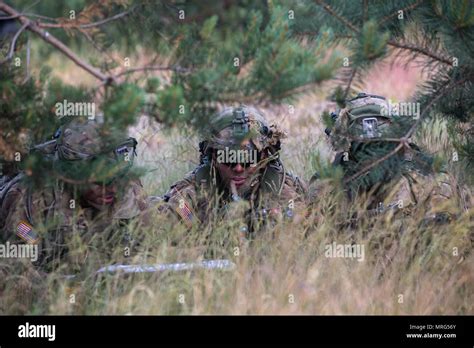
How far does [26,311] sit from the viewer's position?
17.8 feet

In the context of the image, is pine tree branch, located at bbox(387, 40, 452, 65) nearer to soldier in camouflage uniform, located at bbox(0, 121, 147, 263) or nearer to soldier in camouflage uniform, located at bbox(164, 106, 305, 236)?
soldier in camouflage uniform, located at bbox(164, 106, 305, 236)

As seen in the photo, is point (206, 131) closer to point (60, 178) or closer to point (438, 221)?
point (60, 178)

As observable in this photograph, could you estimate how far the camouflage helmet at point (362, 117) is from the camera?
601cm

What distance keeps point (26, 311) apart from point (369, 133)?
101 inches

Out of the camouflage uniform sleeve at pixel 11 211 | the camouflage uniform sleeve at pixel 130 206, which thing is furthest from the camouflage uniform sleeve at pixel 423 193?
the camouflage uniform sleeve at pixel 11 211

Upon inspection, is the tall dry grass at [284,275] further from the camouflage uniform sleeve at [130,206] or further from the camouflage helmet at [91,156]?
the camouflage helmet at [91,156]

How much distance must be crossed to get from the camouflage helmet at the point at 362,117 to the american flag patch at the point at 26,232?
223 cm

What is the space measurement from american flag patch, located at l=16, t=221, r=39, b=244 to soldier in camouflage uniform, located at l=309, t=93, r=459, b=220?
2137 millimetres

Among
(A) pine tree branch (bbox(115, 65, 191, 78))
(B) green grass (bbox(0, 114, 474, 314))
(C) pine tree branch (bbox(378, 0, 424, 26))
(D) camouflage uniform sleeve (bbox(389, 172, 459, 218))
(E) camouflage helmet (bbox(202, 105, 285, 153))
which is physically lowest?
(B) green grass (bbox(0, 114, 474, 314))

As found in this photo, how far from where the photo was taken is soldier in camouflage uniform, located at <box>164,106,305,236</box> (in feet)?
21.2

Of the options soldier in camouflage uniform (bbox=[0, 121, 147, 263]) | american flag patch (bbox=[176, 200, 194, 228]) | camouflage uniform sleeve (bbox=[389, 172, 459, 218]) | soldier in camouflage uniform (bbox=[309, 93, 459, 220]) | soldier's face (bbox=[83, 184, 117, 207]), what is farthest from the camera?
american flag patch (bbox=[176, 200, 194, 228])

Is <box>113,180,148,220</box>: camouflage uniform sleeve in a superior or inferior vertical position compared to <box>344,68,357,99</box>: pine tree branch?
inferior

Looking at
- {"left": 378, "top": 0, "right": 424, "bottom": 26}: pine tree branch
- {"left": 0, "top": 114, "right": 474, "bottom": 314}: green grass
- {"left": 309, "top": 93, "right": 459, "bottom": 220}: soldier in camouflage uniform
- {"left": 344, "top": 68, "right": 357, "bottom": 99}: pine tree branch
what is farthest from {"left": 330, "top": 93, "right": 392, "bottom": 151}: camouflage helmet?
{"left": 378, "top": 0, "right": 424, "bottom": 26}: pine tree branch

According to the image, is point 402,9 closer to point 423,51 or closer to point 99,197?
point 423,51
